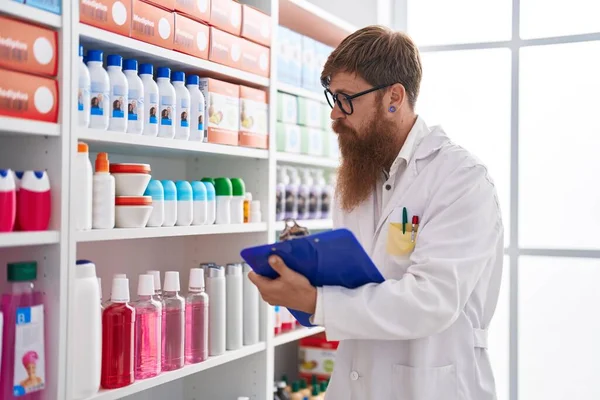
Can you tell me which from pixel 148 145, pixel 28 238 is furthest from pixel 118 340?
pixel 148 145

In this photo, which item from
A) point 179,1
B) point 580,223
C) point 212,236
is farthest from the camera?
point 580,223

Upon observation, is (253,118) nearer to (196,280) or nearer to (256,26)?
(256,26)

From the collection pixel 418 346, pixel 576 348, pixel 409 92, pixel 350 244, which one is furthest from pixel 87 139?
pixel 576 348

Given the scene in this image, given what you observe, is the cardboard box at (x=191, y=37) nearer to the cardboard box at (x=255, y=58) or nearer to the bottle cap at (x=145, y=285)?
the cardboard box at (x=255, y=58)

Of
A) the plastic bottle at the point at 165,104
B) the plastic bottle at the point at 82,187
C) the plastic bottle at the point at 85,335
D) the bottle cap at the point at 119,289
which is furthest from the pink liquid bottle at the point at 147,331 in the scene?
the plastic bottle at the point at 165,104

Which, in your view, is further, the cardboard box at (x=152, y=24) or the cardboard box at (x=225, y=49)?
the cardboard box at (x=225, y=49)

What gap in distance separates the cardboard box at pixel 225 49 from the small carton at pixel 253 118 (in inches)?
4.4

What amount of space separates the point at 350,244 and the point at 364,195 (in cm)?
48

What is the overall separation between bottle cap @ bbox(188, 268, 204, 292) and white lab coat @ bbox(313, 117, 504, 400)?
0.58 meters

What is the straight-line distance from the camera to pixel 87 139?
1879 millimetres

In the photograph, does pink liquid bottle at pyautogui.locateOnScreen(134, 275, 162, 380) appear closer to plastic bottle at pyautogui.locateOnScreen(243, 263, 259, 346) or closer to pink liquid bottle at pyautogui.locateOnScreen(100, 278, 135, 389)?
pink liquid bottle at pyautogui.locateOnScreen(100, 278, 135, 389)

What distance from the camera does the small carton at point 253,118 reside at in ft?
8.32

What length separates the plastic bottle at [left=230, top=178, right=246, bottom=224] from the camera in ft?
8.25

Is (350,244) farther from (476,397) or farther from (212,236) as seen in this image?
(212,236)
